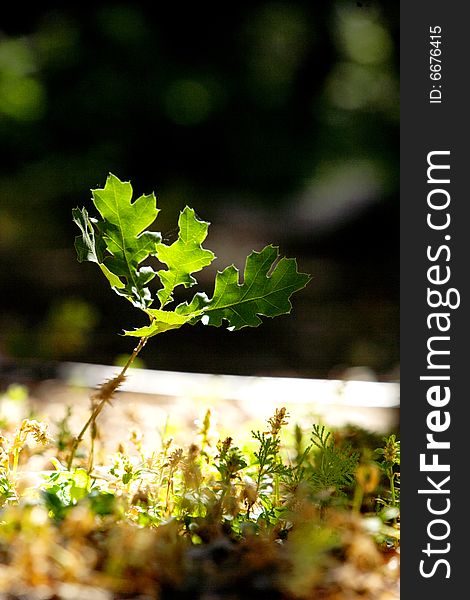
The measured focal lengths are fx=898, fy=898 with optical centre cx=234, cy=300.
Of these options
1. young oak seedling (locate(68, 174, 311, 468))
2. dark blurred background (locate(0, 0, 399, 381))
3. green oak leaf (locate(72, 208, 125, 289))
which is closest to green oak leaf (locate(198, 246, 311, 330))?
young oak seedling (locate(68, 174, 311, 468))

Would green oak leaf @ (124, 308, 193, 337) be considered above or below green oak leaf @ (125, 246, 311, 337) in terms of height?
below

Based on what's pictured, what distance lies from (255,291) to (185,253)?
0.31 feet

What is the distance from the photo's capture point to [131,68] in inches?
140

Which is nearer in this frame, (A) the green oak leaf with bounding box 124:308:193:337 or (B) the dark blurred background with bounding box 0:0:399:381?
(A) the green oak leaf with bounding box 124:308:193:337

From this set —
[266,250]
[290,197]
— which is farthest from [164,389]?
[290,197]

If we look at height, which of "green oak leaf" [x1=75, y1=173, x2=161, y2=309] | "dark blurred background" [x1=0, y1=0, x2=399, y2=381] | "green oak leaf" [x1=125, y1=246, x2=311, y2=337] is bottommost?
"green oak leaf" [x1=125, y1=246, x2=311, y2=337]

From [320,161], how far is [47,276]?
1.18 m

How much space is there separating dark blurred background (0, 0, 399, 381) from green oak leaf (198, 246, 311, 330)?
2374 millimetres

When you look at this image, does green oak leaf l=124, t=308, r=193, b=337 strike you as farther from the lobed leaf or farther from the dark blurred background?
the dark blurred background

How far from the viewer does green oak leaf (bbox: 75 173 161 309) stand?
1007 millimetres

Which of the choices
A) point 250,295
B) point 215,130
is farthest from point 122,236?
point 215,130

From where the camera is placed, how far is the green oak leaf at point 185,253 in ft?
3.23

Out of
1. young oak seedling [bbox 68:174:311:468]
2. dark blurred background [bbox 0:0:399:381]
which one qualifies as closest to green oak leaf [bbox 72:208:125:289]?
young oak seedling [bbox 68:174:311:468]

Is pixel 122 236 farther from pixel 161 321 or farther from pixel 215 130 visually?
pixel 215 130
